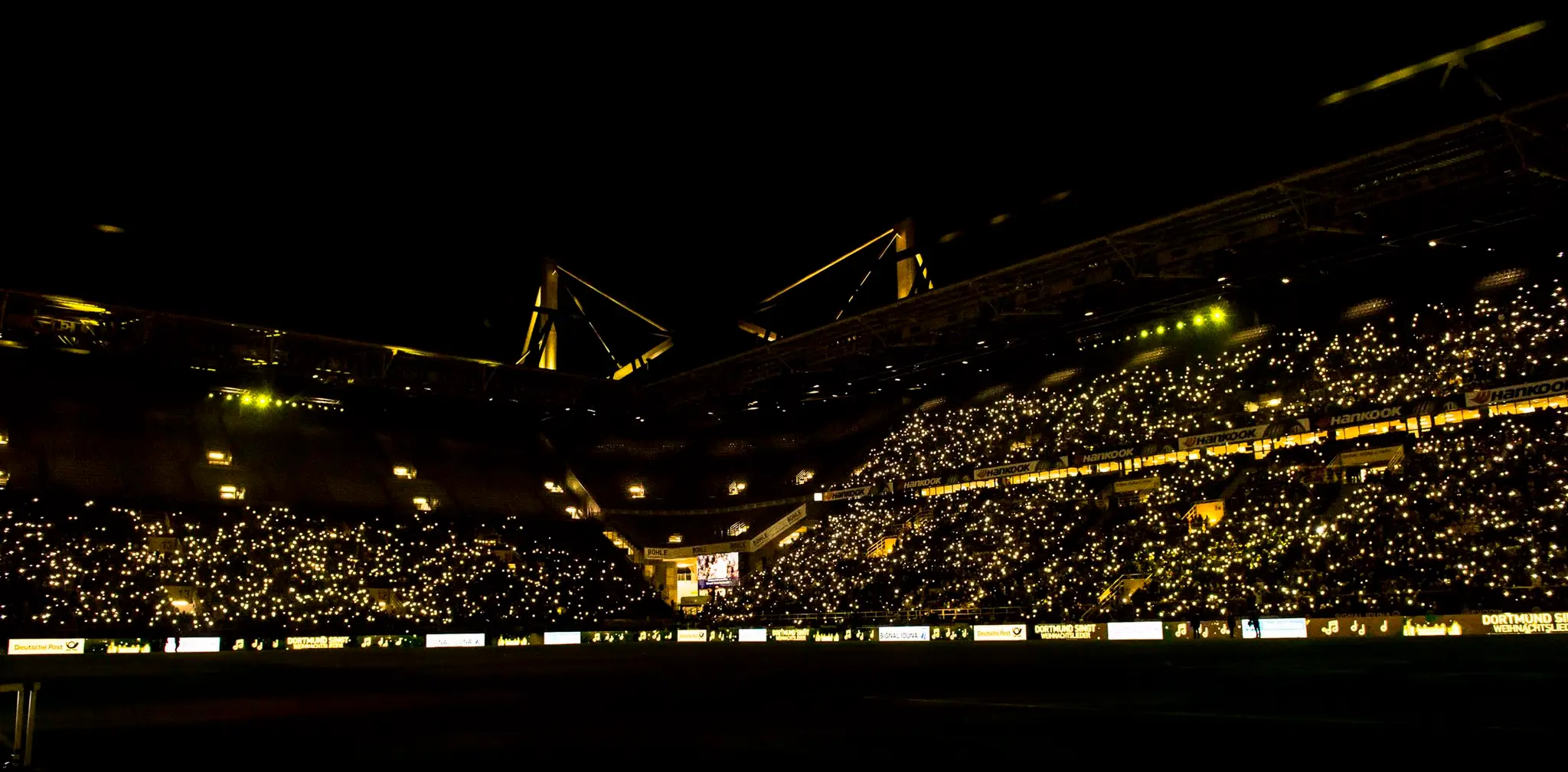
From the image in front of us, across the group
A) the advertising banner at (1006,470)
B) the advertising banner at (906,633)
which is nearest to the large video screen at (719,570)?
the advertising banner at (906,633)

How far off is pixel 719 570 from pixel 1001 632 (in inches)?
571

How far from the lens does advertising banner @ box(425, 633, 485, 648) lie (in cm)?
3169

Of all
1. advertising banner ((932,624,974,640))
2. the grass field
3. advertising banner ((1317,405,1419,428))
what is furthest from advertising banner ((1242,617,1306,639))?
the grass field

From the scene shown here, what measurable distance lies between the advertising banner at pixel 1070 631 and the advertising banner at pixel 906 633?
11.0 feet

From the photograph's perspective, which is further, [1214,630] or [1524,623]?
[1214,630]

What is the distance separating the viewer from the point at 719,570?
39250 mm

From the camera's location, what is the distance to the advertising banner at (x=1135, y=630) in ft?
79.7

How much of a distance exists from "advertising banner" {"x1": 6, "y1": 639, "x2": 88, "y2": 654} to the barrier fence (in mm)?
20

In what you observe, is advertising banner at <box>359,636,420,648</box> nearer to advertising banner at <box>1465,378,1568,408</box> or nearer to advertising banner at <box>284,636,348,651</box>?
advertising banner at <box>284,636,348,651</box>

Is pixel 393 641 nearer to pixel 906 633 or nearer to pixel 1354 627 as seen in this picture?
pixel 906 633

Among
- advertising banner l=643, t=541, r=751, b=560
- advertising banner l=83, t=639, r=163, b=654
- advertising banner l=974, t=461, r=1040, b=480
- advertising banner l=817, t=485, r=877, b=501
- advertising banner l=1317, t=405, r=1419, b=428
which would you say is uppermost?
advertising banner l=1317, t=405, r=1419, b=428

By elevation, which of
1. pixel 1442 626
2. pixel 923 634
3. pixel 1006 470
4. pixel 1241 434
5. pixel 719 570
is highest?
pixel 1241 434

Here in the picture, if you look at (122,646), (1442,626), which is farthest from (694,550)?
(1442,626)

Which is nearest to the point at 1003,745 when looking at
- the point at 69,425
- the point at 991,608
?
the point at 991,608
